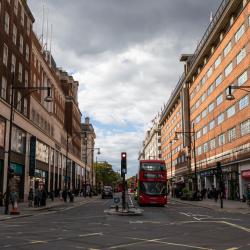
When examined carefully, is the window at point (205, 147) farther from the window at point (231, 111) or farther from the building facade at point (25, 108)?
the building facade at point (25, 108)

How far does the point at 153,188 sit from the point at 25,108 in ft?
62.2

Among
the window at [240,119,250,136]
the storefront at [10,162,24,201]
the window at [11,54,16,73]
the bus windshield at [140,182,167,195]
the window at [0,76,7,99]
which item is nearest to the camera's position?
the bus windshield at [140,182,167,195]

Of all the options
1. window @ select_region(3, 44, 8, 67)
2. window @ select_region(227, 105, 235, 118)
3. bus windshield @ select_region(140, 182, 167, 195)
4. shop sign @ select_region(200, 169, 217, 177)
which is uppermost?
window @ select_region(3, 44, 8, 67)

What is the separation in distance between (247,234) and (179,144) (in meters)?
89.9

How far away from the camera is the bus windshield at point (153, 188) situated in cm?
4006

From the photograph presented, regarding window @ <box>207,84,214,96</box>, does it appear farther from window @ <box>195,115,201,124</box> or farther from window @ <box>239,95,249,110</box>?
window @ <box>239,95,249,110</box>

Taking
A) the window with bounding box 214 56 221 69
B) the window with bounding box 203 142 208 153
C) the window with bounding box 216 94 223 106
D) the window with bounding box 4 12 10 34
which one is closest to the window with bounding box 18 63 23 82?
the window with bounding box 4 12 10 34

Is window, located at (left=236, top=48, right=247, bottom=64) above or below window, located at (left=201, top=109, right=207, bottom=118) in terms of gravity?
above

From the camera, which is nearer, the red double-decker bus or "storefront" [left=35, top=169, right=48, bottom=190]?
the red double-decker bus

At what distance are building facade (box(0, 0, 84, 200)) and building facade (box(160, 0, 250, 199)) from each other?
1998 cm

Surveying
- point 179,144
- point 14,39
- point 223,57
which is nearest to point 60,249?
point 14,39

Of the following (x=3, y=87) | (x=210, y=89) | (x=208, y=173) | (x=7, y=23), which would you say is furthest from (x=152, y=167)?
(x=210, y=89)

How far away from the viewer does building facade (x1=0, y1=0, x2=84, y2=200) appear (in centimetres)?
4150

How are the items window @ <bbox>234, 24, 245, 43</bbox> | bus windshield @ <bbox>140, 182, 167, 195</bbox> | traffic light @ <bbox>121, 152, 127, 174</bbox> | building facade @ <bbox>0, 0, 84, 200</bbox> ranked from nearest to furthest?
traffic light @ <bbox>121, 152, 127, 174</bbox> → bus windshield @ <bbox>140, 182, 167, 195</bbox> → building facade @ <bbox>0, 0, 84, 200</bbox> → window @ <bbox>234, 24, 245, 43</bbox>
